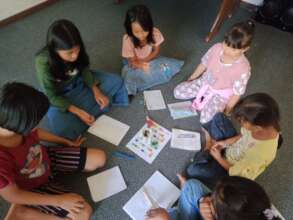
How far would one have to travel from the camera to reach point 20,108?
3.06 feet

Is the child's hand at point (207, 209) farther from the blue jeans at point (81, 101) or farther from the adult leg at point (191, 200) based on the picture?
the blue jeans at point (81, 101)

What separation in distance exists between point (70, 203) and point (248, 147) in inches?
32.7

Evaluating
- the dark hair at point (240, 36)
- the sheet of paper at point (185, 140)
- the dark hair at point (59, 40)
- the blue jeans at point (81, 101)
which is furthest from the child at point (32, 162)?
the dark hair at point (240, 36)

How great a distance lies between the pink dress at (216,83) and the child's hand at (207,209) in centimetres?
75

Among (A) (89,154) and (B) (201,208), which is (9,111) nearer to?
(A) (89,154)

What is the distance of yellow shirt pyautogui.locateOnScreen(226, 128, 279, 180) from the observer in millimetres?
1214

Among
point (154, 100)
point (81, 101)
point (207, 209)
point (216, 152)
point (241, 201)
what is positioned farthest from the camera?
point (154, 100)

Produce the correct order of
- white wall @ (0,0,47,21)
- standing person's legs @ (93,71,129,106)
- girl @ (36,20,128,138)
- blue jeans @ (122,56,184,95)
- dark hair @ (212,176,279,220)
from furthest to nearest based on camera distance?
white wall @ (0,0,47,21), blue jeans @ (122,56,184,95), standing person's legs @ (93,71,129,106), girl @ (36,20,128,138), dark hair @ (212,176,279,220)

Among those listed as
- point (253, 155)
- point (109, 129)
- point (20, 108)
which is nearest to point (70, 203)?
point (20, 108)

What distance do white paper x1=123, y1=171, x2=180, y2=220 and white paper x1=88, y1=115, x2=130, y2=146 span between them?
0.33m

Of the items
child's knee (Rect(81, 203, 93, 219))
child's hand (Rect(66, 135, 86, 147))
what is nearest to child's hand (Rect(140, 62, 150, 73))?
child's hand (Rect(66, 135, 86, 147))

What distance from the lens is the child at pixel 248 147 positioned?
1.16m

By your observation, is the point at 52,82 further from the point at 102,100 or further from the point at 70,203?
the point at 70,203

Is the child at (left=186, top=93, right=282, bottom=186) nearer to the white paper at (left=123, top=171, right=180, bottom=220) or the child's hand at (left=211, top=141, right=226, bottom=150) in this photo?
the child's hand at (left=211, top=141, right=226, bottom=150)
